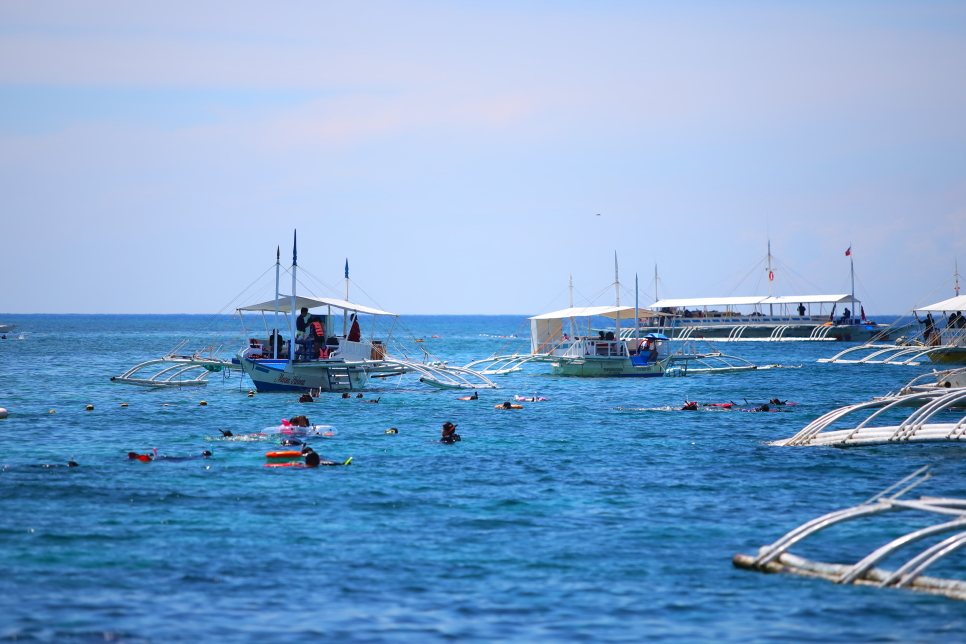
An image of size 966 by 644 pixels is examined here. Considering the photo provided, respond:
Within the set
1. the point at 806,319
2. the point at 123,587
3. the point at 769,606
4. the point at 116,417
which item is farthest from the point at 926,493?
Answer: the point at 806,319

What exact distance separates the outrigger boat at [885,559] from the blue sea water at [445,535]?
0.27m

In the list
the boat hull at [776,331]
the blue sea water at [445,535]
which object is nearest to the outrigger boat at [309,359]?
the blue sea water at [445,535]

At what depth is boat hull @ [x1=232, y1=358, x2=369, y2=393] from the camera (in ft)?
143

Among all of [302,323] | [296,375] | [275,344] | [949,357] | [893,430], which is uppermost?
[302,323]

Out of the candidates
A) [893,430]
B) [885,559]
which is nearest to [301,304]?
[893,430]

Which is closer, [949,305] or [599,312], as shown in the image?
[599,312]

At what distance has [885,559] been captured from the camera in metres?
13.6

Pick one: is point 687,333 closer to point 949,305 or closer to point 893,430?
point 949,305

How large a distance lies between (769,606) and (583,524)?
5.36 meters

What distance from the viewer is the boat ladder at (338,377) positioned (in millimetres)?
45562

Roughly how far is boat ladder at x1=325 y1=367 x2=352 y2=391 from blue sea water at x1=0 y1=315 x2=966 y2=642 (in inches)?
439

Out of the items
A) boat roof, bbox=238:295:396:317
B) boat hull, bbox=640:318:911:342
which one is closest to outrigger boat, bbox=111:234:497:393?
boat roof, bbox=238:295:396:317

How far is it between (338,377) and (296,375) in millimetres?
2596

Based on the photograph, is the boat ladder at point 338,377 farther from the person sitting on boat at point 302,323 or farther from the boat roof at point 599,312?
the boat roof at point 599,312
